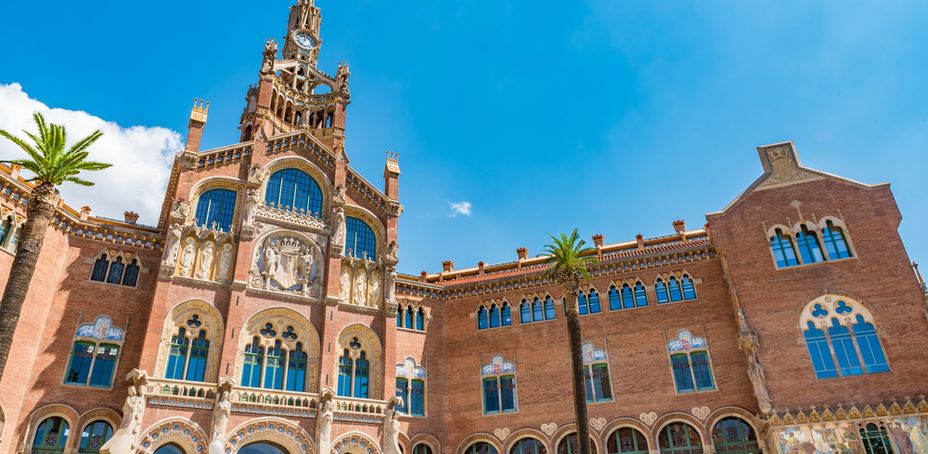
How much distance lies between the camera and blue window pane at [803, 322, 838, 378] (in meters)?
31.3

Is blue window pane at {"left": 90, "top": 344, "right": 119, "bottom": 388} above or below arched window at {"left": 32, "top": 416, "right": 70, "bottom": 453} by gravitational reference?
above

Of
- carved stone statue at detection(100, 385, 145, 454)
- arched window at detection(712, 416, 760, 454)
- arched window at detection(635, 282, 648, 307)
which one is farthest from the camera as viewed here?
arched window at detection(635, 282, 648, 307)

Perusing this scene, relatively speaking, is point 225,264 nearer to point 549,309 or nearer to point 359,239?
point 359,239

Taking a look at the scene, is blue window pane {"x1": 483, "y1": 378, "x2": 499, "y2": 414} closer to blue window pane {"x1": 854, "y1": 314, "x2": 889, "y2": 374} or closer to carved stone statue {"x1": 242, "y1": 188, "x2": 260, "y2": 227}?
carved stone statue {"x1": 242, "y1": 188, "x2": 260, "y2": 227}

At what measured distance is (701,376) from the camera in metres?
34.4

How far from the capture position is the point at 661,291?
3722 centimetres

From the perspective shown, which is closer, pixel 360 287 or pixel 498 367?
pixel 360 287

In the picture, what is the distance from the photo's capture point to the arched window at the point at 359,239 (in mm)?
38281

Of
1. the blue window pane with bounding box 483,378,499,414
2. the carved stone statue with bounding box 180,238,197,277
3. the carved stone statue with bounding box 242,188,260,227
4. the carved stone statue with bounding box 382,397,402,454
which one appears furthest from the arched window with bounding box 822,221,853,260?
the carved stone statue with bounding box 180,238,197,277

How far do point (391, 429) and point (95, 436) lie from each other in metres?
13.3

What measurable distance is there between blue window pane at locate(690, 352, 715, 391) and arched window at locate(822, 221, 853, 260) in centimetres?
838

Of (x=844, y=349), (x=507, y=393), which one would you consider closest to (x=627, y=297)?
(x=507, y=393)

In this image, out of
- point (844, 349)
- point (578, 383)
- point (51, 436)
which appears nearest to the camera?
point (51, 436)

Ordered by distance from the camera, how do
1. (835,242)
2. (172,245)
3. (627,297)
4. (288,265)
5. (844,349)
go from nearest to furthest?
(844,349) → (172,245) → (835,242) → (288,265) → (627,297)
